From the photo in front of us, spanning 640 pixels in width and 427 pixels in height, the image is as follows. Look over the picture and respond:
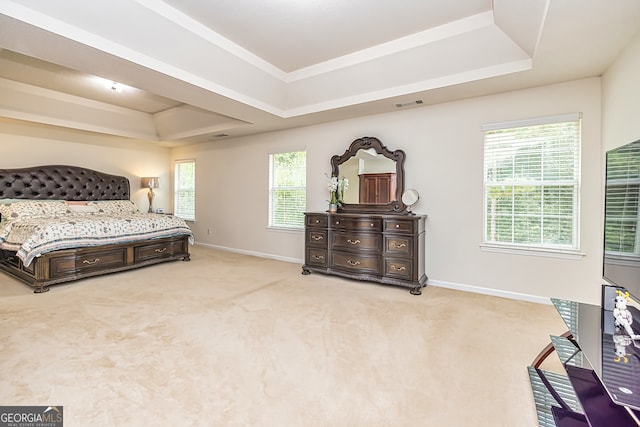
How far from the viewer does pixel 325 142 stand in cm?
493

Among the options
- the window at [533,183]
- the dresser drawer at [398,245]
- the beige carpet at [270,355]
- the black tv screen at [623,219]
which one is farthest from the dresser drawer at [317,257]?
the black tv screen at [623,219]

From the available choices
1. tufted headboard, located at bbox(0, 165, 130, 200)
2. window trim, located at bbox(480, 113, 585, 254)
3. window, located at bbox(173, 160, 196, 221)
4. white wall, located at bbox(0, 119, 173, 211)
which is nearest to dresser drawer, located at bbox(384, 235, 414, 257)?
window trim, located at bbox(480, 113, 585, 254)

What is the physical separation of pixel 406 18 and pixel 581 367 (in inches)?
119

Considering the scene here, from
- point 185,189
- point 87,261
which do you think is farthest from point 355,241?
point 185,189

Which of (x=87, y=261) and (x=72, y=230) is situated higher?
(x=72, y=230)

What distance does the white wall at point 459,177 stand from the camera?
310cm

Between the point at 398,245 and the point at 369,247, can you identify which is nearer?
the point at 398,245

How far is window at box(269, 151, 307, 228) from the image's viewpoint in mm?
5319

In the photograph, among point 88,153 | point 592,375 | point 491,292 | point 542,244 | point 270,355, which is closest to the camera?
point 592,375

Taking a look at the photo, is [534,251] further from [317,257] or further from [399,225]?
[317,257]

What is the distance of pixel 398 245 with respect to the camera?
378 centimetres

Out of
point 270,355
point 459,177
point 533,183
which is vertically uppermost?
point 459,177

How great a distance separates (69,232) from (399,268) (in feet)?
14.4

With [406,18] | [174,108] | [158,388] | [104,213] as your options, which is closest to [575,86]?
[406,18]
